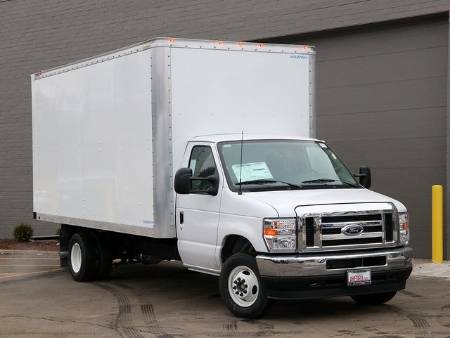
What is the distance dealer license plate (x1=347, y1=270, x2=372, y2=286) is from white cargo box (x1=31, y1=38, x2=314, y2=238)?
2.62 m

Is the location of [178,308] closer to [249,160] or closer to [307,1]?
[249,160]

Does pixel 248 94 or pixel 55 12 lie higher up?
pixel 55 12

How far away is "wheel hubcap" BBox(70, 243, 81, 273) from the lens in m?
12.2

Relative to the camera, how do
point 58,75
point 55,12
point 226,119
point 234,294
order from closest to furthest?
1. point 234,294
2. point 226,119
3. point 58,75
4. point 55,12

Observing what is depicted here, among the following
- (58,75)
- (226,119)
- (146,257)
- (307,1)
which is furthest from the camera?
(307,1)

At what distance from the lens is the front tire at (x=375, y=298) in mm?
9164

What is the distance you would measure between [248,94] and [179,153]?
1308 mm

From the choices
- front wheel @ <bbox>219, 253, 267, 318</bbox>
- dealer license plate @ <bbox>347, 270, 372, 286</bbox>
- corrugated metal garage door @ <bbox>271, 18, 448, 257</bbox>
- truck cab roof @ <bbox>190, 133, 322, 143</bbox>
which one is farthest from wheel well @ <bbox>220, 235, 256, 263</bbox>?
corrugated metal garage door @ <bbox>271, 18, 448, 257</bbox>

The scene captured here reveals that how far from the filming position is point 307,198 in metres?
8.43

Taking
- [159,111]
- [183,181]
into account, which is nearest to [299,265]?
[183,181]

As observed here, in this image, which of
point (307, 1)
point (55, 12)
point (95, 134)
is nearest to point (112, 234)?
point (95, 134)

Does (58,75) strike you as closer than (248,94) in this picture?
No

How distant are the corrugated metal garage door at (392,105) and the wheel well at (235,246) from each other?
19.7 ft

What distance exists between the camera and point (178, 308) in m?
9.60
